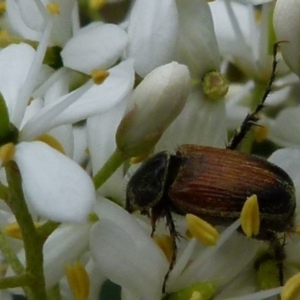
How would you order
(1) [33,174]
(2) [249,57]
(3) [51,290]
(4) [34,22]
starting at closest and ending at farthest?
1. (1) [33,174]
2. (3) [51,290]
3. (4) [34,22]
4. (2) [249,57]

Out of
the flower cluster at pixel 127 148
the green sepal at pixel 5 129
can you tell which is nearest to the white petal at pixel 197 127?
the flower cluster at pixel 127 148

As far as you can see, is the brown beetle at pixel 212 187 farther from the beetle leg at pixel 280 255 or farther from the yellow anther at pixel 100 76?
the yellow anther at pixel 100 76

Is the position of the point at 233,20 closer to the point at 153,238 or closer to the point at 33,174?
the point at 153,238

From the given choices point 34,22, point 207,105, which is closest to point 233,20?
point 207,105

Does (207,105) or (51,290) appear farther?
(207,105)

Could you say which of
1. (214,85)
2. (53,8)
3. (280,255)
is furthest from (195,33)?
(280,255)

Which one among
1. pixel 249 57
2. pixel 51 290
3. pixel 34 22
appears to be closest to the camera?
pixel 51 290

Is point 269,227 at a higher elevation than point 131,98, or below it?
below

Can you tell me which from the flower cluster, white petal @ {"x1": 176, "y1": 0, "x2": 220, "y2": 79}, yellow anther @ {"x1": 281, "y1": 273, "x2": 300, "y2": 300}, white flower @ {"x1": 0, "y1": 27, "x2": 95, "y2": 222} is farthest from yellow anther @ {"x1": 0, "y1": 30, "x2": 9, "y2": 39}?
yellow anther @ {"x1": 281, "y1": 273, "x2": 300, "y2": 300}
